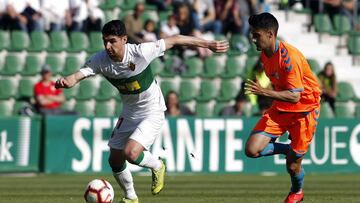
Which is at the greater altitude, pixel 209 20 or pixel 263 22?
pixel 209 20

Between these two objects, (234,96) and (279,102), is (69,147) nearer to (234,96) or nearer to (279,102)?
(234,96)

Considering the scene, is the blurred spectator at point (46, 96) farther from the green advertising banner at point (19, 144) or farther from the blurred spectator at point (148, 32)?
the blurred spectator at point (148, 32)

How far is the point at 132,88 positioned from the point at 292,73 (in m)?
1.81

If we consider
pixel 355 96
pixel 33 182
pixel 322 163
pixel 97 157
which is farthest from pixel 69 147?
pixel 355 96

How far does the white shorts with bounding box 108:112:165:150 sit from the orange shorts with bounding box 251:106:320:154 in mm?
1189

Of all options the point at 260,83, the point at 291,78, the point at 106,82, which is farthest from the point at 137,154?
the point at 106,82

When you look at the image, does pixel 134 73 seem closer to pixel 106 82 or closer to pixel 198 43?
pixel 198 43

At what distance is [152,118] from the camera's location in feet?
38.8

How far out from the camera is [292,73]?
38.1 feet

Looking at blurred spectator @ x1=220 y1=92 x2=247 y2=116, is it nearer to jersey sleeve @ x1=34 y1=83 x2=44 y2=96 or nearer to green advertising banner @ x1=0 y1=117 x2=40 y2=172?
jersey sleeve @ x1=34 y1=83 x2=44 y2=96

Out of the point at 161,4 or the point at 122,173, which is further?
the point at 161,4

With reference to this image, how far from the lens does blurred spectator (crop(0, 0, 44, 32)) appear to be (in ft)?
72.4

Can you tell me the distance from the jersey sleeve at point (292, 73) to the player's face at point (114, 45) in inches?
72.2

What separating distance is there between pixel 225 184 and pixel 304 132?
17.3 feet
